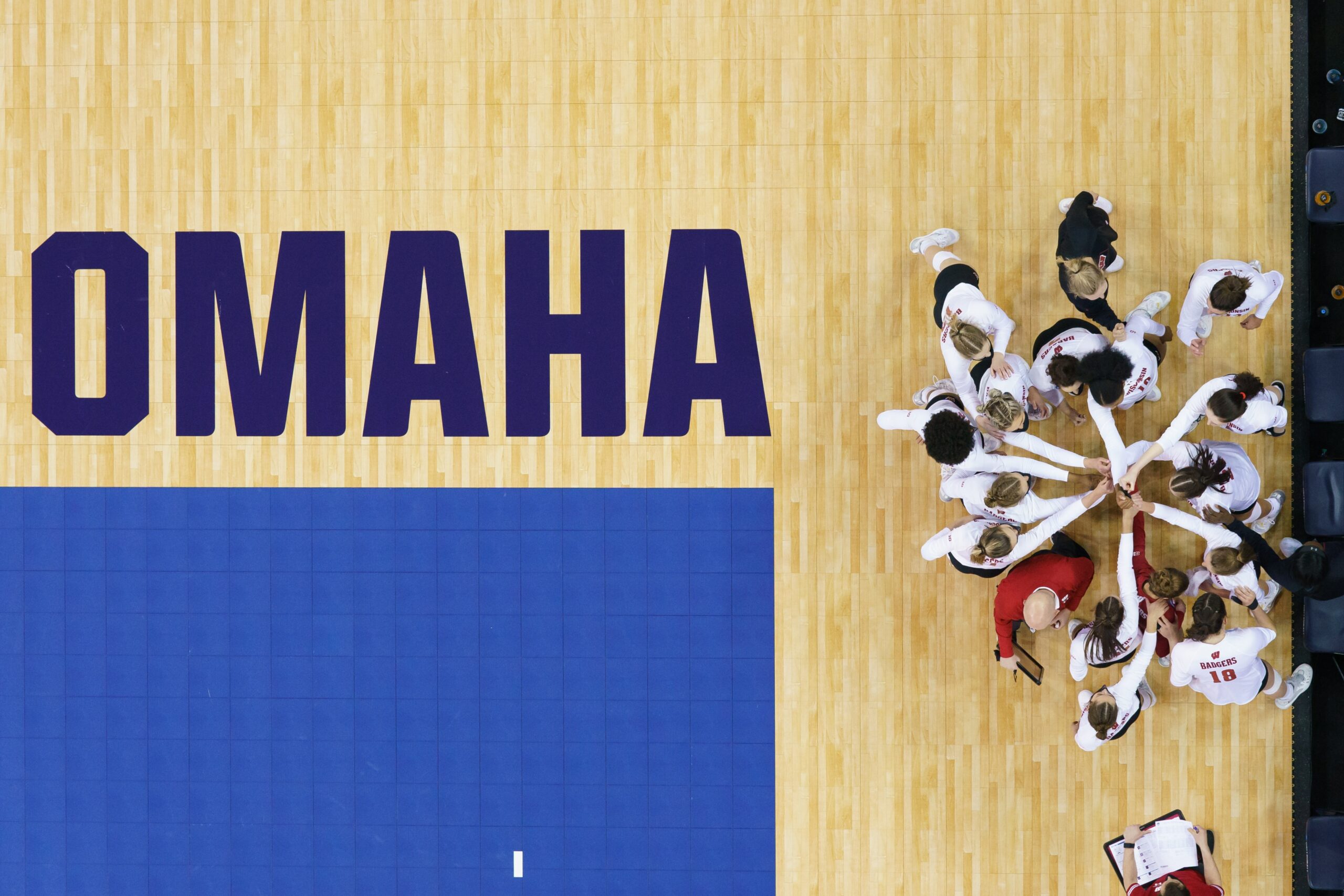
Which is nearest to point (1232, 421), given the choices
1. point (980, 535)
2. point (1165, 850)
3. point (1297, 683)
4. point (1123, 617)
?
point (1123, 617)

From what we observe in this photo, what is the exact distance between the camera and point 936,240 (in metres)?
5.66

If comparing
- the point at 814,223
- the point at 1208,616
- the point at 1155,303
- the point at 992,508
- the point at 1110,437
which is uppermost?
the point at 814,223

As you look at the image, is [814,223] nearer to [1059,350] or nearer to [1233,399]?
[1059,350]

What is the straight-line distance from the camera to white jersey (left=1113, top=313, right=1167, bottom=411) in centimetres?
506

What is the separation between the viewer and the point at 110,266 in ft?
19.7

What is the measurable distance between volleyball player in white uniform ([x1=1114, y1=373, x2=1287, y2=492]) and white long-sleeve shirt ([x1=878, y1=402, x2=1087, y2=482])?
0.98 feet

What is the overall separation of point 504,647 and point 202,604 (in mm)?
2088

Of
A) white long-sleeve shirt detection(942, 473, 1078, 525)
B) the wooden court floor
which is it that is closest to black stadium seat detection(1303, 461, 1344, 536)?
the wooden court floor

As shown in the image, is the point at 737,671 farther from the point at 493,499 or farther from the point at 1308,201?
the point at 1308,201

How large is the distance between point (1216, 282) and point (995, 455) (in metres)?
1.64

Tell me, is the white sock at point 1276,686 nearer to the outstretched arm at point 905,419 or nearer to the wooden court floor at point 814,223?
the wooden court floor at point 814,223

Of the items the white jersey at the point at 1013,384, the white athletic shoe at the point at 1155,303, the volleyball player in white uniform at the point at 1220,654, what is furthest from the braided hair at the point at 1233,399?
the volleyball player in white uniform at the point at 1220,654

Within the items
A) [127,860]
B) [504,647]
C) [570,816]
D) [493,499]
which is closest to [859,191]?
[493,499]

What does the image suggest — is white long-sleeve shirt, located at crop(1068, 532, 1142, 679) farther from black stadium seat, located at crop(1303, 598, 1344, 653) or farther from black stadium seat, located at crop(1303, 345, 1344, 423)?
black stadium seat, located at crop(1303, 345, 1344, 423)
